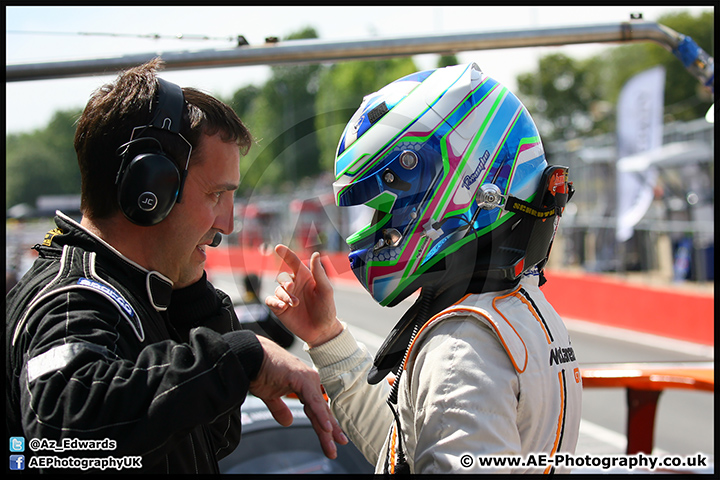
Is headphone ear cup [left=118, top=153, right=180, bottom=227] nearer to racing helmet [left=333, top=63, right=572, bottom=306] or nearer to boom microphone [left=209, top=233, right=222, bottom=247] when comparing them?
boom microphone [left=209, top=233, right=222, bottom=247]

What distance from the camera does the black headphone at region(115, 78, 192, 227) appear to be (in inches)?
67.4

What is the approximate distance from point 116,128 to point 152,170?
6.4 inches

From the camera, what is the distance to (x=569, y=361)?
1.64 metres

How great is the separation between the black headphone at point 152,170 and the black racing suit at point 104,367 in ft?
0.47

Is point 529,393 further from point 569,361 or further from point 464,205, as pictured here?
point 464,205

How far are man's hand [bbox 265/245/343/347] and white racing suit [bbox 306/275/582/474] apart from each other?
44cm

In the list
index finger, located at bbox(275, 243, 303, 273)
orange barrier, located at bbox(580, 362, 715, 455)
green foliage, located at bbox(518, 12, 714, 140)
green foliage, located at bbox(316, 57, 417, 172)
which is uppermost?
green foliage, located at bbox(518, 12, 714, 140)

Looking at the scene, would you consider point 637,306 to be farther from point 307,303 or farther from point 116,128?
point 116,128

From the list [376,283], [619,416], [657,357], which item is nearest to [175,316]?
[376,283]

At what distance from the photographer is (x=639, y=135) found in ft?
46.9

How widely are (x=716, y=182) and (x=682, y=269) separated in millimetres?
10521

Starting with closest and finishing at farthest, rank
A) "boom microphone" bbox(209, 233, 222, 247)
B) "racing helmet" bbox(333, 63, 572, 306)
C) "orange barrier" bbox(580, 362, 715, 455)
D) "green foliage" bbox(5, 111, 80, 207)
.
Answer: "racing helmet" bbox(333, 63, 572, 306)
"boom microphone" bbox(209, 233, 222, 247)
"orange barrier" bbox(580, 362, 715, 455)
"green foliage" bbox(5, 111, 80, 207)

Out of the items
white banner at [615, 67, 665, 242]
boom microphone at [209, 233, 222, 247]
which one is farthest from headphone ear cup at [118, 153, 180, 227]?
white banner at [615, 67, 665, 242]

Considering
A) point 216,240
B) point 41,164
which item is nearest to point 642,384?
point 216,240
